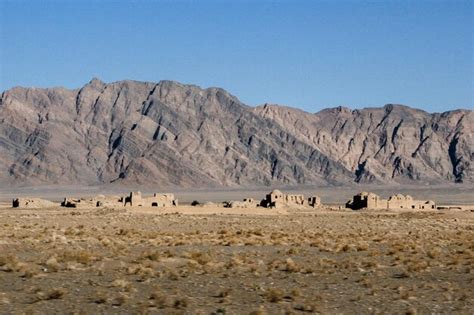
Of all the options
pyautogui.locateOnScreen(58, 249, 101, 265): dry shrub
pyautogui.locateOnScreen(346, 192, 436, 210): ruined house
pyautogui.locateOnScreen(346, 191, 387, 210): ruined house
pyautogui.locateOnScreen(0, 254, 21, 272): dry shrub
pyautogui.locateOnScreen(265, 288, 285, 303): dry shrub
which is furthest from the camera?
pyautogui.locateOnScreen(346, 192, 436, 210): ruined house

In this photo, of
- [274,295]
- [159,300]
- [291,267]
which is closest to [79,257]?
[291,267]

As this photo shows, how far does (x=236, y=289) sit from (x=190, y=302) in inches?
101

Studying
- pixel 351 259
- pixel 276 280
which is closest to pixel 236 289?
pixel 276 280

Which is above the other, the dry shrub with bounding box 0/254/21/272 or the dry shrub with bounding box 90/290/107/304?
the dry shrub with bounding box 0/254/21/272

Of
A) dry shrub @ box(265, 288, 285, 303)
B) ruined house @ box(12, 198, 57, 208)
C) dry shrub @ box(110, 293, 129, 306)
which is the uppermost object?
ruined house @ box(12, 198, 57, 208)

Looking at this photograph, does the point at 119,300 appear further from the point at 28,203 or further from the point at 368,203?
the point at 368,203

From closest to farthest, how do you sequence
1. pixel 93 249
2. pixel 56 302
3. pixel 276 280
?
pixel 56 302 → pixel 276 280 → pixel 93 249

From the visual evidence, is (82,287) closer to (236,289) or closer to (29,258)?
(236,289)

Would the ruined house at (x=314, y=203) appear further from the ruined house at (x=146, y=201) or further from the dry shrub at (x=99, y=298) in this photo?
the dry shrub at (x=99, y=298)

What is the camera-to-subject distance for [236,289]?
65.6 ft

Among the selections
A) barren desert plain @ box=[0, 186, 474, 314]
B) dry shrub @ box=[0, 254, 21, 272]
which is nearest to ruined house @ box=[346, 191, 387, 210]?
barren desert plain @ box=[0, 186, 474, 314]

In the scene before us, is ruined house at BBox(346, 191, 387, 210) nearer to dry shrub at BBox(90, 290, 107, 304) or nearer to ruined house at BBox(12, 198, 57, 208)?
ruined house at BBox(12, 198, 57, 208)

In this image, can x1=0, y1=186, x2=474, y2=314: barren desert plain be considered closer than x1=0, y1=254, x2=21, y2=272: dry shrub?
Yes

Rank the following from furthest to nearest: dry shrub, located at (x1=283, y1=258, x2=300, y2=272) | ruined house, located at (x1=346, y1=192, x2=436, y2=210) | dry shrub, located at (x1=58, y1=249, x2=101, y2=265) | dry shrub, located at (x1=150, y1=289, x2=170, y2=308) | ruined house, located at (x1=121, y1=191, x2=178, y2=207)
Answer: ruined house, located at (x1=346, y1=192, x2=436, y2=210) < ruined house, located at (x1=121, y1=191, x2=178, y2=207) < dry shrub, located at (x1=58, y1=249, x2=101, y2=265) < dry shrub, located at (x1=283, y1=258, x2=300, y2=272) < dry shrub, located at (x1=150, y1=289, x2=170, y2=308)
